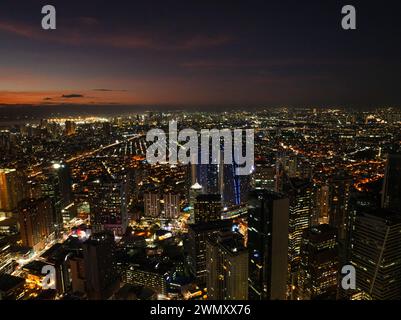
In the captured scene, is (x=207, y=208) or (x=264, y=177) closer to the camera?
(x=207, y=208)

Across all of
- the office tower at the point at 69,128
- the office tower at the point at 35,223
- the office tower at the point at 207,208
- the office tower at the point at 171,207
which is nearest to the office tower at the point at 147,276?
the office tower at the point at 207,208

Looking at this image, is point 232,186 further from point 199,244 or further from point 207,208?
point 199,244

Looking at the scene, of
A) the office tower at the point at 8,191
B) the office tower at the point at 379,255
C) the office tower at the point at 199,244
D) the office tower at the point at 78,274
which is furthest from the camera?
the office tower at the point at 8,191

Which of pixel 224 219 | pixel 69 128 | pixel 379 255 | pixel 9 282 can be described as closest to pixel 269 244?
pixel 379 255

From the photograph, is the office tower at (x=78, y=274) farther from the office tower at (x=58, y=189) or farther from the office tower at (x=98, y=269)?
the office tower at (x=58, y=189)
